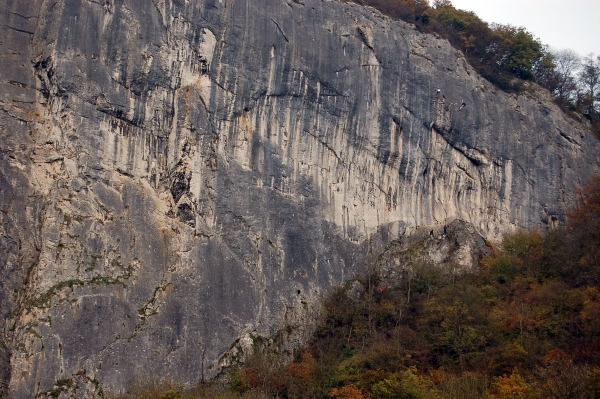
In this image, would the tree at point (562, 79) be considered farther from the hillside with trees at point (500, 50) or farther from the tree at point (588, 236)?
the tree at point (588, 236)

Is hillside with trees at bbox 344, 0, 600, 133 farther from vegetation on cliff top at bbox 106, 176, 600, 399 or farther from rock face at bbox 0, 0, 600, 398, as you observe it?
vegetation on cliff top at bbox 106, 176, 600, 399

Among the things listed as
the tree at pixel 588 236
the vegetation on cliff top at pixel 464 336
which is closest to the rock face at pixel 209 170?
the vegetation on cliff top at pixel 464 336

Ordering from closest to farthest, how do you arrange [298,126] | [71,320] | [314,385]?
[71,320] → [314,385] → [298,126]

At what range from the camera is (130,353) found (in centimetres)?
3009

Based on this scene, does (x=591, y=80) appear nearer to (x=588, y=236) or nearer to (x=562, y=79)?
(x=562, y=79)

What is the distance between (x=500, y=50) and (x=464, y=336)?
21351 millimetres

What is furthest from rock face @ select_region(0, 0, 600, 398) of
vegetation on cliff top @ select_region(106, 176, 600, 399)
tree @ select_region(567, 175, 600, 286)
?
tree @ select_region(567, 175, 600, 286)

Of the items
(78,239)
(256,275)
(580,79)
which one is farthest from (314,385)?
(580,79)

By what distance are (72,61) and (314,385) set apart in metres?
16.2

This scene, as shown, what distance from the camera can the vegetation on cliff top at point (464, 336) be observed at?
29.1 m

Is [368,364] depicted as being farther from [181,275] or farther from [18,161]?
[18,161]

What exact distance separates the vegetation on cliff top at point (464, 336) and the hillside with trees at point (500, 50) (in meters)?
10.8

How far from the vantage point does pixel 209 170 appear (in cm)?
3472

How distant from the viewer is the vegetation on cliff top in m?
29.1
